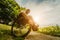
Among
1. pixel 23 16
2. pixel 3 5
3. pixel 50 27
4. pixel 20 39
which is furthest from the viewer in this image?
pixel 50 27

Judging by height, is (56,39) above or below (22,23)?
below

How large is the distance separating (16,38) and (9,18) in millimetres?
7860

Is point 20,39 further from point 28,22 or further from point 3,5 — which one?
point 3,5

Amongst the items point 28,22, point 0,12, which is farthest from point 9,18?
point 28,22

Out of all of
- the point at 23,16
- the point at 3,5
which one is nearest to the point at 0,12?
the point at 3,5

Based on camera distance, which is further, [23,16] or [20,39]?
[23,16]

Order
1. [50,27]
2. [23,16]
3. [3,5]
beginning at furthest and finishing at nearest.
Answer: [50,27] → [3,5] → [23,16]

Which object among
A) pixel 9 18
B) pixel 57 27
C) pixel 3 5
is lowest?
pixel 57 27

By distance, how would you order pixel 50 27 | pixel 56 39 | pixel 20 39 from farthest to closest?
pixel 50 27 → pixel 56 39 → pixel 20 39

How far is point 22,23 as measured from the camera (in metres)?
22.4

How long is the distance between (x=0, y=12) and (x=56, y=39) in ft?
32.6

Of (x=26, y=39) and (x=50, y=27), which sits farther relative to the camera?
(x=50, y=27)

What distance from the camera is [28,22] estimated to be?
22.9 metres

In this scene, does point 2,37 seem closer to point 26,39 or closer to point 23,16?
point 26,39
